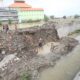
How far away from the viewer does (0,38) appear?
30594 millimetres

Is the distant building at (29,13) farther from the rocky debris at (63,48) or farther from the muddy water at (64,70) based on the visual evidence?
the muddy water at (64,70)

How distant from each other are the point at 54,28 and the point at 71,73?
68.6 feet

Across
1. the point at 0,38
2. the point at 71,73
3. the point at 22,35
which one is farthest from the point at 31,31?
the point at 71,73

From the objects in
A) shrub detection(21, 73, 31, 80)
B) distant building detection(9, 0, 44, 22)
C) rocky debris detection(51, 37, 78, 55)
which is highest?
distant building detection(9, 0, 44, 22)

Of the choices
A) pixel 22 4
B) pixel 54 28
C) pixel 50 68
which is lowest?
pixel 50 68

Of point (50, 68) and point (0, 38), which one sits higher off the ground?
point (0, 38)

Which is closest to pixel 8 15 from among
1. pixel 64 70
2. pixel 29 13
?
pixel 29 13

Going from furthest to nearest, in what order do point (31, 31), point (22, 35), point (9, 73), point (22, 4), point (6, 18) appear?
point (22, 4)
point (6, 18)
point (31, 31)
point (22, 35)
point (9, 73)

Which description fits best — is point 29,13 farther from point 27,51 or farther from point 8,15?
point 27,51

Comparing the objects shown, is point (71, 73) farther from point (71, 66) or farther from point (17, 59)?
point (17, 59)

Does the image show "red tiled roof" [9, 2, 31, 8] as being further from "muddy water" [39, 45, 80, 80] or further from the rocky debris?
"muddy water" [39, 45, 80, 80]

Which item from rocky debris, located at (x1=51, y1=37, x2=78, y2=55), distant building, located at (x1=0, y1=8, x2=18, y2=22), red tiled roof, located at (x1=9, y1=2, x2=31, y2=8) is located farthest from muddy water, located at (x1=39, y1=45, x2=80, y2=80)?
red tiled roof, located at (x1=9, y1=2, x2=31, y2=8)

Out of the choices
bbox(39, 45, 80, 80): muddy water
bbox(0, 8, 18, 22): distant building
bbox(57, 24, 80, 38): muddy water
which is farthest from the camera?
bbox(0, 8, 18, 22): distant building

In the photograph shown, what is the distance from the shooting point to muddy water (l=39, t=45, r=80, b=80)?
74.5 feet
